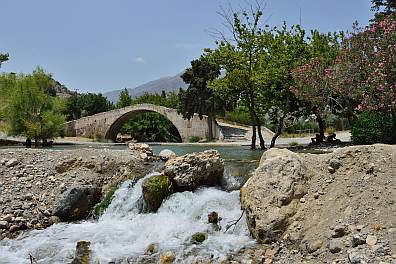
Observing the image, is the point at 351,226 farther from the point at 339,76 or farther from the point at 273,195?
the point at 339,76

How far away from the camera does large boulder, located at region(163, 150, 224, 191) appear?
9.80 metres

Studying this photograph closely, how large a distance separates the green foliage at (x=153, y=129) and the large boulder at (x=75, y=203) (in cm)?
3283

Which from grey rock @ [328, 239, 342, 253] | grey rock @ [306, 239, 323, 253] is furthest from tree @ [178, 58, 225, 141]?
grey rock @ [328, 239, 342, 253]

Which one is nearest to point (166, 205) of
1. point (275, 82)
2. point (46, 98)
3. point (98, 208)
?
point (98, 208)

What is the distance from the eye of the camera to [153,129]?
1758 inches

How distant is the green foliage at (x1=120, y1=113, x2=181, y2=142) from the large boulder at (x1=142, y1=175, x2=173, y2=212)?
33462 mm

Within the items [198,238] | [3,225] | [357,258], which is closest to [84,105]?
[3,225]

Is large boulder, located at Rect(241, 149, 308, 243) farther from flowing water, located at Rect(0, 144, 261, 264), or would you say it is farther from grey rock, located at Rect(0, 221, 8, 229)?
grey rock, located at Rect(0, 221, 8, 229)

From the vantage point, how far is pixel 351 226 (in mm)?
5660

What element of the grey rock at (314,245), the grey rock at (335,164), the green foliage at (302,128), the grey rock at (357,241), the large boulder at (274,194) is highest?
the green foliage at (302,128)

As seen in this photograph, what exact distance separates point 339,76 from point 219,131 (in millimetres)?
A: 23148

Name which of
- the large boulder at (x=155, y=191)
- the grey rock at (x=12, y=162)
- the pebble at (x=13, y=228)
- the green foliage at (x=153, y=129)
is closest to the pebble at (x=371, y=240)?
the large boulder at (x=155, y=191)

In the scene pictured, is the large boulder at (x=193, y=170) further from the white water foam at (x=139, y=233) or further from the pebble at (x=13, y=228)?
the pebble at (x=13, y=228)

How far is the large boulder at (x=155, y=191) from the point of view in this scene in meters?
9.38
